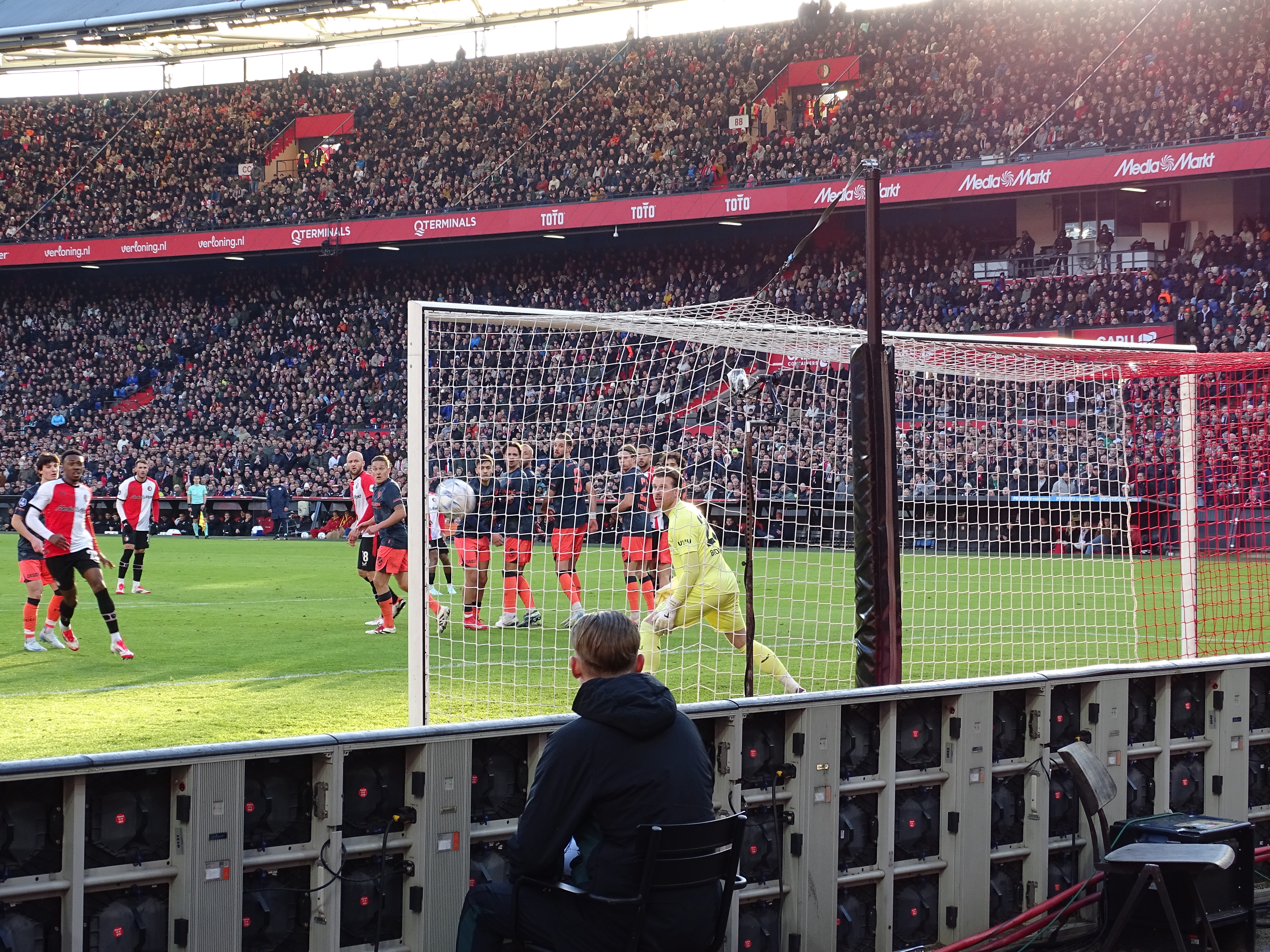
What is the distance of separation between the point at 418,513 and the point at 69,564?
569cm

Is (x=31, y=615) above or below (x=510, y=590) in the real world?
below

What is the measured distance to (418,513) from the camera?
7383mm

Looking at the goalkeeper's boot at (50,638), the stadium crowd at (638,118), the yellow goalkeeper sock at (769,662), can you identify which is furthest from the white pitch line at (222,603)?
the stadium crowd at (638,118)

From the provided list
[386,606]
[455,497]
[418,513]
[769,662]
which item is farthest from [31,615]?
[769,662]

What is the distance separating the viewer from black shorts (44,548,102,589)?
1152 cm

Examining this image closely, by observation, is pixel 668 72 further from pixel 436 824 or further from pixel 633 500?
pixel 436 824

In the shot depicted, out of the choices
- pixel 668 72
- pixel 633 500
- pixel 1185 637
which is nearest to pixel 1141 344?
pixel 1185 637

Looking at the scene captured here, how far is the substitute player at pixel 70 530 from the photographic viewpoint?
11367mm

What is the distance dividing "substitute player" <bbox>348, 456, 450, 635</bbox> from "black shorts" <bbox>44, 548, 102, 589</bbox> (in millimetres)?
2578

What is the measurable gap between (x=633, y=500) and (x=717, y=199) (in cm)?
2445

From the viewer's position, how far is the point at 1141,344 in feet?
31.2

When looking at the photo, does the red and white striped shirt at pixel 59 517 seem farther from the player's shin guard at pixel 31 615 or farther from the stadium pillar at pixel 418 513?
the stadium pillar at pixel 418 513

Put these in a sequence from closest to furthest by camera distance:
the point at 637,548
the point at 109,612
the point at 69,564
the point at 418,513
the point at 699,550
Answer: the point at 418,513
the point at 699,550
the point at 109,612
the point at 69,564
the point at 637,548

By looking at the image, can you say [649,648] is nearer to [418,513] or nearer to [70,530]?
[418,513]
